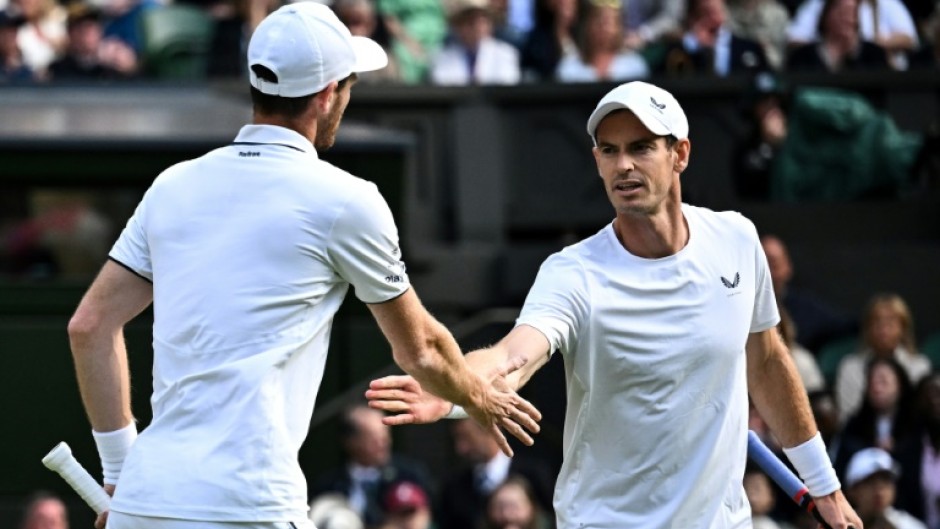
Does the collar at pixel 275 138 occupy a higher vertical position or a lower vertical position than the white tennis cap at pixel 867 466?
higher

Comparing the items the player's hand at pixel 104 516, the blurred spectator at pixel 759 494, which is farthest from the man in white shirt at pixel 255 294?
the blurred spectator at pixel 759 494

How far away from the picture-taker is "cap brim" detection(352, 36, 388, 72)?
569 cm

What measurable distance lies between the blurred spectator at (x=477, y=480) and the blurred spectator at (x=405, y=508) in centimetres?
27

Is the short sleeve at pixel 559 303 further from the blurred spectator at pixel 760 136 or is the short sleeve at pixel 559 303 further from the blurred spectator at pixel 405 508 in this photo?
the blurred spectator at pixel 760 136

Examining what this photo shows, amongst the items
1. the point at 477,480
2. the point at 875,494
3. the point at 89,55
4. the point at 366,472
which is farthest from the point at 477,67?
the point at 875,494

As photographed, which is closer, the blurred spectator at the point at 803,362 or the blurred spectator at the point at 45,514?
the blurred spectator at the point at 45,514

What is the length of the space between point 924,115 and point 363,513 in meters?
5.86

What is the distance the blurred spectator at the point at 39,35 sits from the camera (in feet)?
53.2

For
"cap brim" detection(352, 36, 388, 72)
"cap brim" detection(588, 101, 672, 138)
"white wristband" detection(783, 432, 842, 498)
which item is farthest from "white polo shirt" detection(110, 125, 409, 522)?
"white wristband" detection(783, 432, 842, 498)

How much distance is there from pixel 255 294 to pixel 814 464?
2294mm

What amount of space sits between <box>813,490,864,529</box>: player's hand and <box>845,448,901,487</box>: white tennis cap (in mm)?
5152

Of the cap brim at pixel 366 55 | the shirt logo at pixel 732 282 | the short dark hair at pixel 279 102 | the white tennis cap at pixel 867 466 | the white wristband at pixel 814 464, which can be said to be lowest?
the white tennis cap at pixel 867 466

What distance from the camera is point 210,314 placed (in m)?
5.37

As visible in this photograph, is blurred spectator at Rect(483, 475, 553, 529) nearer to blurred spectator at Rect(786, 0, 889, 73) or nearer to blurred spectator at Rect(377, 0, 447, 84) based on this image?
blurred spectator at Rect(377, 0, 447, 84)
